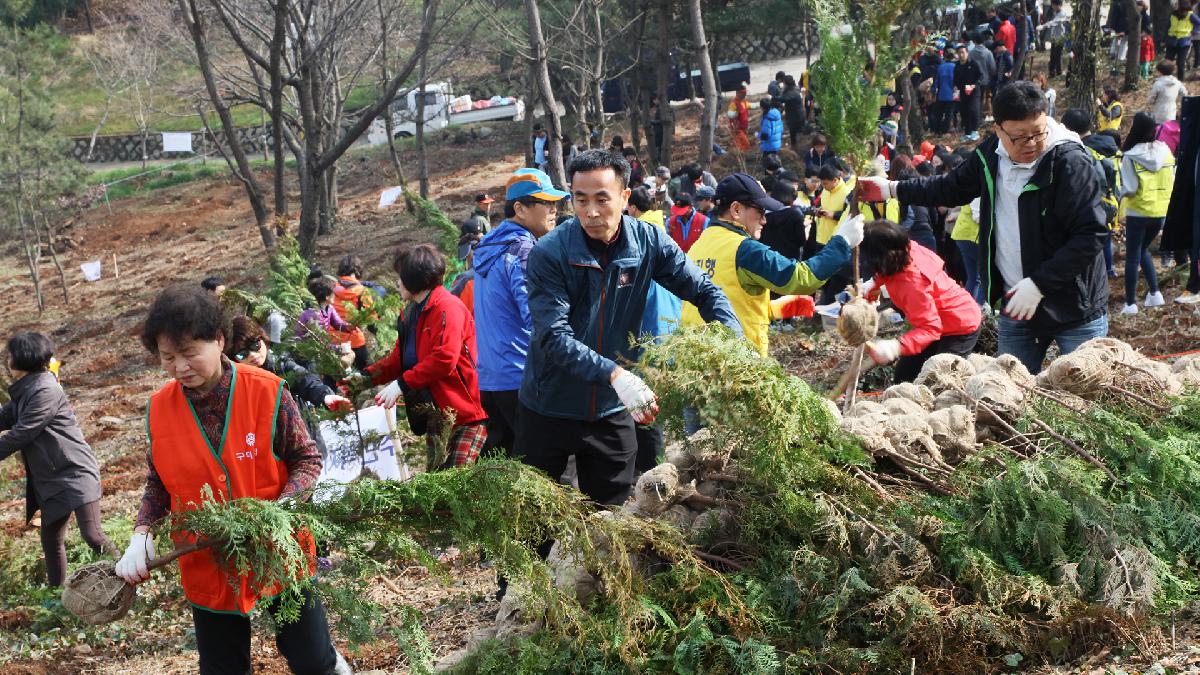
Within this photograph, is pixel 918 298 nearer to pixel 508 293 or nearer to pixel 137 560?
pixel 508 293

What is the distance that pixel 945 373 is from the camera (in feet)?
16.8

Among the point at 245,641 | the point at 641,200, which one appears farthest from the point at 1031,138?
the point at 641,200

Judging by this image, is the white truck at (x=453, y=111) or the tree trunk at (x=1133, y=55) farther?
the white truck at (x=453, y=111)

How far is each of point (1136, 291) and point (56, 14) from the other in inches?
1694

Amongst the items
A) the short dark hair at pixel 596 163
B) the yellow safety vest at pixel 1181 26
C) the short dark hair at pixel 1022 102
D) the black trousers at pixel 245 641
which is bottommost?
the black trousers at pixel 245 641

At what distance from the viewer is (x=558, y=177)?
13844mm

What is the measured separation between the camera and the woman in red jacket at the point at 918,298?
17.8 feet

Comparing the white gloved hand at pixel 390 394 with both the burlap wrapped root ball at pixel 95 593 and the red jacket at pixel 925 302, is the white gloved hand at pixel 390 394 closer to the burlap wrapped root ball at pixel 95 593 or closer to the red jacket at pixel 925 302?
the burlap wrapped root ball at pixel 95 593

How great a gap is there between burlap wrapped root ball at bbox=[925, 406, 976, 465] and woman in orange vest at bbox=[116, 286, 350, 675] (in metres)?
2.41

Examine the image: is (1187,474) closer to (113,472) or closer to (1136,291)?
(1136,291)

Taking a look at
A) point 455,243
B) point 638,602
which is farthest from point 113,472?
point 638,602

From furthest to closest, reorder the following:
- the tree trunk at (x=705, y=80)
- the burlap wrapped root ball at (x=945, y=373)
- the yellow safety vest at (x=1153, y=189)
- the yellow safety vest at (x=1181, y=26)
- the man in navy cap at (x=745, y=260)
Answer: the yellow safety vest at (x=1181, y=26) → the tree trunk at (x=705, y=80) → the yellow safety vest at (x=1153, y=189) → the man in navy cap at (x=745, y=260) → the burlap wrapped root ball at (x=945, y=373)

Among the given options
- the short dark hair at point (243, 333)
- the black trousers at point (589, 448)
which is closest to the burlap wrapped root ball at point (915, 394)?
the black trousers at point (589, 448)

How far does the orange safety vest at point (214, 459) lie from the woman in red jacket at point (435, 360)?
1887mm
